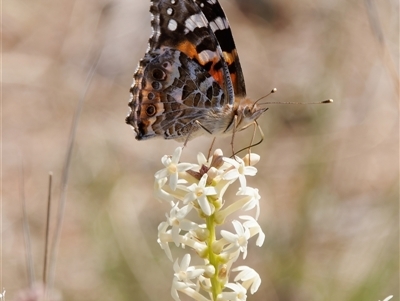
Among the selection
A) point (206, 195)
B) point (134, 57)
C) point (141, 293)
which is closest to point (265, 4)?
point (134, 57)

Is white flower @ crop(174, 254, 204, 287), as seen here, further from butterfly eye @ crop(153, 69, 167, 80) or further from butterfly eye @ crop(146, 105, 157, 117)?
butterfly eye @ crop(153, 69, 167, 80)

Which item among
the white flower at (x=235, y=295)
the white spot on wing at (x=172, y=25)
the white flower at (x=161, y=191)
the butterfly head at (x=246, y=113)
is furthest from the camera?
the white spot on wing at (x=172, y=25)

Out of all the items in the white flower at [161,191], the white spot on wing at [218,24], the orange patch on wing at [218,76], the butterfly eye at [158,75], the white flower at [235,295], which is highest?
the white spot on wing at [218,24]

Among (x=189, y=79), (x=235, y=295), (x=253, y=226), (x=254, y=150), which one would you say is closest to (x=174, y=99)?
(x=189, y=79)

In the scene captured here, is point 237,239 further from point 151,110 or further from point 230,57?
point 230,57

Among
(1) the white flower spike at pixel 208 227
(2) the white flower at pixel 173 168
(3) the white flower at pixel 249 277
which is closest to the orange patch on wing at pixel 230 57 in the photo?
(1) the white flower spike at pixel 208 227

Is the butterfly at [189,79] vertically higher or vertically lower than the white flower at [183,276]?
higher

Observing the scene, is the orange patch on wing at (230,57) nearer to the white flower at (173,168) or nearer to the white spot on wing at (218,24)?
the white spot on wing at (218,24)

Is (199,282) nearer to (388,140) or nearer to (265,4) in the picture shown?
(388,140)

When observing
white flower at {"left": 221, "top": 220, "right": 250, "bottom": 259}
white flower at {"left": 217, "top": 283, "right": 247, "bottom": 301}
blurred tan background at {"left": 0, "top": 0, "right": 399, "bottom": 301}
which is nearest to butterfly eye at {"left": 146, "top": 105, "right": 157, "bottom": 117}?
white flower at {"left": 221, "top": 220, "right": 250, "bottom": 259}
